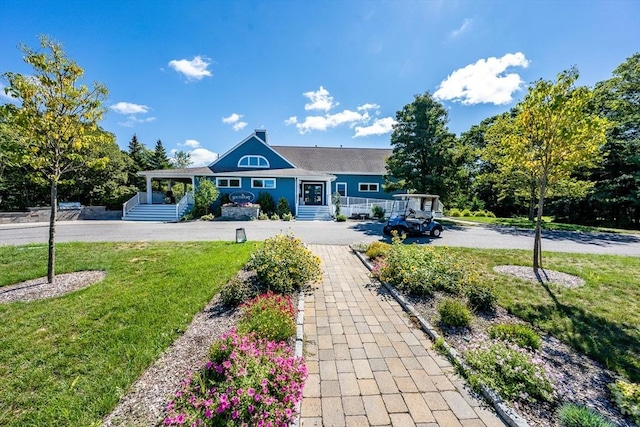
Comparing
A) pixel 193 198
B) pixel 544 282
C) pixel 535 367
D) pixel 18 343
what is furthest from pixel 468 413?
pixel 193 198

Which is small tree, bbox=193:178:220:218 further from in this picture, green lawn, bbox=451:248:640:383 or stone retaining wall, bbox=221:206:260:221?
green lawn, bbox=451:248:640:383

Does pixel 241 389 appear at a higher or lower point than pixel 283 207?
lower

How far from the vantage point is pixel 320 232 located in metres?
12.3

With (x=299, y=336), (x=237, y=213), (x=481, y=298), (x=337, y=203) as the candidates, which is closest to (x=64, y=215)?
(x=237, y=213)

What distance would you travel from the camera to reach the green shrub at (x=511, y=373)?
2.48 meters

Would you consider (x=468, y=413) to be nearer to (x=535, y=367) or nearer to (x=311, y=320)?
(x=535, y=367)

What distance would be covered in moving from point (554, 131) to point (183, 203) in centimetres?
1935

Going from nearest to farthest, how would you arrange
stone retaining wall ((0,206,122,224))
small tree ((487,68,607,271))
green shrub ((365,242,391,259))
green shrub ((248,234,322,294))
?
green shrub ((248,234,322,294)) < small tree ((487,68,607,271)) < green shrub ((365,242,391,259)) < stone retaining wall ((0,206,122,224))

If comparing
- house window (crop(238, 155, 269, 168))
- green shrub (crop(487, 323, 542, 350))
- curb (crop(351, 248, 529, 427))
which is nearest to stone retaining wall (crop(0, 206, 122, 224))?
house window (crop(238, 155, 269, 168))

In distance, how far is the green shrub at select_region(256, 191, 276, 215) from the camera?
18.8m

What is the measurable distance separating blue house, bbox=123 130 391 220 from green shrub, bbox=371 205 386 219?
1475 mm

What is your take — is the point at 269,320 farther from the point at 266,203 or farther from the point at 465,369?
the point at 266,203

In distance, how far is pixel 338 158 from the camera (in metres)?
25.4

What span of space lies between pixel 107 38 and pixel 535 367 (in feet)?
39.2
